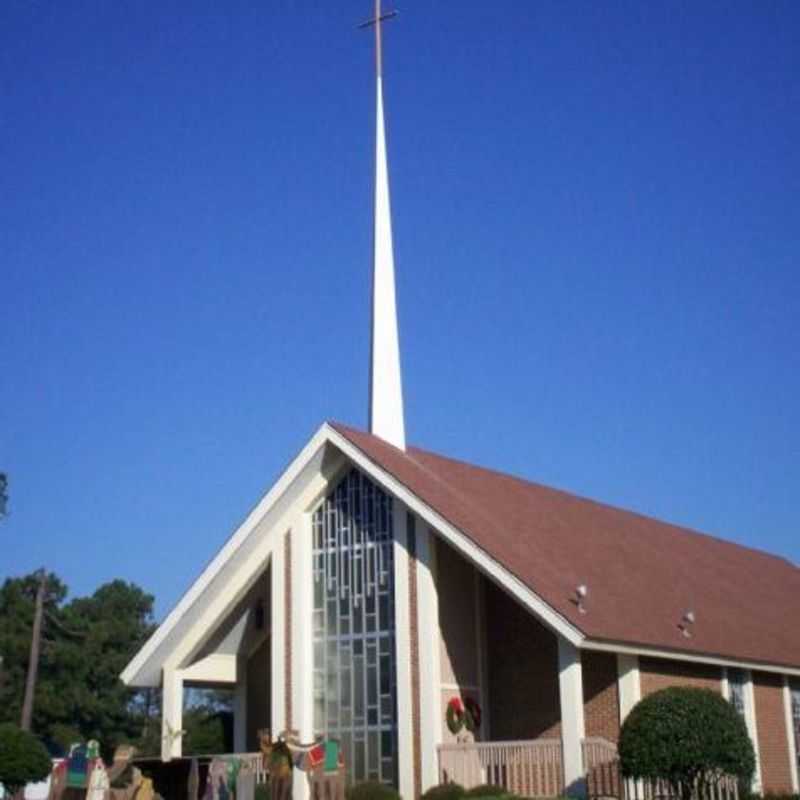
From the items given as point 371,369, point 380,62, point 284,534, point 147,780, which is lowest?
point 147,780

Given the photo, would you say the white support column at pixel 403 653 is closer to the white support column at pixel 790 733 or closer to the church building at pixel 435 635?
the church building at pixel 435 635

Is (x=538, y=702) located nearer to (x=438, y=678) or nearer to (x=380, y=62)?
(x=438, y=678)

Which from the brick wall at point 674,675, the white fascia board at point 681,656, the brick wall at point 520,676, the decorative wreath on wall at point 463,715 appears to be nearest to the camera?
the white fascia board at point 681,656

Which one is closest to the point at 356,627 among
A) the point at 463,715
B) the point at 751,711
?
the point at 463,715

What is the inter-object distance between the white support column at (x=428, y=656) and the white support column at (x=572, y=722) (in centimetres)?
242

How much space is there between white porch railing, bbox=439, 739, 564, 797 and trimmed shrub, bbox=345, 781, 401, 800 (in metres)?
1.00

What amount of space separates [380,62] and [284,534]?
13340 millimetres

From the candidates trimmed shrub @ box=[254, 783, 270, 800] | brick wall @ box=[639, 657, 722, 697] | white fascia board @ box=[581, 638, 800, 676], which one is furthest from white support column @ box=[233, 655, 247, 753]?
white fascia board @ box=[581, 638, 800, 676]

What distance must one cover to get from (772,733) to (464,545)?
9.75 m

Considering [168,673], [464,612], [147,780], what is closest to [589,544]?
[464,612]

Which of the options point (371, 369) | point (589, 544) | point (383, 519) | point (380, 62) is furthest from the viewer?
point (380, 62)

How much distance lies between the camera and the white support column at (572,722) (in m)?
21.8

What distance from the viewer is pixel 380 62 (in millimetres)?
33906

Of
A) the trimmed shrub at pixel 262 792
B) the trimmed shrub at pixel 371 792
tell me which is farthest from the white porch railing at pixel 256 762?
the trimmed shrub at pixel 371 792
